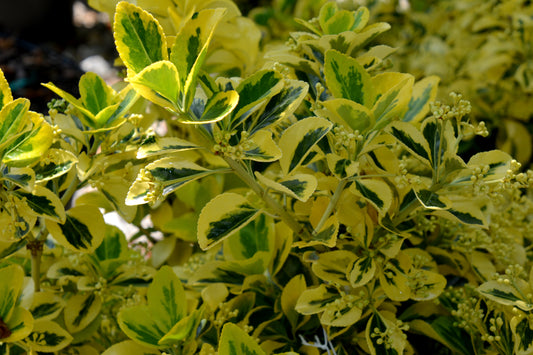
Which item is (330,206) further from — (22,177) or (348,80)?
(22,177)

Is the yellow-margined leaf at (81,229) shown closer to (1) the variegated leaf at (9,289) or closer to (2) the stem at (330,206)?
(1) the variegated leaf at (9,289)

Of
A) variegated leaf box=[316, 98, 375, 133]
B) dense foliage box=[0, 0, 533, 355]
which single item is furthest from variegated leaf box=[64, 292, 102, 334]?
variegated leaf box=[316, 98, 375, 133]

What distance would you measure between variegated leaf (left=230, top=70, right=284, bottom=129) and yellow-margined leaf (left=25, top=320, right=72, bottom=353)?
36cm

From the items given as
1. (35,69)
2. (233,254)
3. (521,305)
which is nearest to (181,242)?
(233,254)

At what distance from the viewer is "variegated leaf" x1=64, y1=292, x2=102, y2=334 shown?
80 cm

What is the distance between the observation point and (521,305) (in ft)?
2.23

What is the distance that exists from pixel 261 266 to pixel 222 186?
26 centimetres

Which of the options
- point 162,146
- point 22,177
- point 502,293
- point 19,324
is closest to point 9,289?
point 19,324

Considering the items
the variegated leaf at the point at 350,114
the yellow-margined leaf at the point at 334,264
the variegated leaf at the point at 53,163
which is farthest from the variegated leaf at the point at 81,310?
the variegated leaf at the point at 350,114

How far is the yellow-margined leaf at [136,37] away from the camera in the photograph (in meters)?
0.63

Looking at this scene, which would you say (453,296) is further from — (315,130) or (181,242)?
(181,242)

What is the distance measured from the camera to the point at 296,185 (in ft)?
2.13

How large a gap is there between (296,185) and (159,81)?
7.4 inches

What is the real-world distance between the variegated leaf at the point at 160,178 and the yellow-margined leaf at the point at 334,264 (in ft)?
0.62
